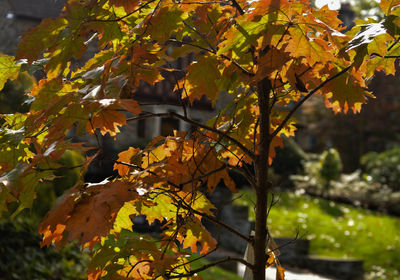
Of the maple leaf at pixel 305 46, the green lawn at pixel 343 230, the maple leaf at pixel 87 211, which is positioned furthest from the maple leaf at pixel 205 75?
the green lawn at pixel 343 230

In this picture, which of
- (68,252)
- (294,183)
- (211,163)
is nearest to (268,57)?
(211,163)

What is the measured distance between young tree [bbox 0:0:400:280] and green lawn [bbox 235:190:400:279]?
314 inches

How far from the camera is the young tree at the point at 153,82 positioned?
69.6 inches

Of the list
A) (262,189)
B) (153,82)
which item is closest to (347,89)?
(262,189)

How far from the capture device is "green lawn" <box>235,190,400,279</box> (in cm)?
1082

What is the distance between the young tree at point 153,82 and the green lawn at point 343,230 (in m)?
7.97

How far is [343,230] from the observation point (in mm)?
12250

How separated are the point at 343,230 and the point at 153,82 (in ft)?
36.3

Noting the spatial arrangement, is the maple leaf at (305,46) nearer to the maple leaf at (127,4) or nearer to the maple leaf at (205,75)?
the maple leaf at (205,75)

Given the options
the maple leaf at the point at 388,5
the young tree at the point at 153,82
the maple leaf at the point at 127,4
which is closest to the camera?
the young tree at the point at 153,82

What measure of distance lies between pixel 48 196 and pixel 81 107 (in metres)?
6.02

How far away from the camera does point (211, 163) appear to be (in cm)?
248

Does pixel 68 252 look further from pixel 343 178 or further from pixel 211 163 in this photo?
pixel 343 178

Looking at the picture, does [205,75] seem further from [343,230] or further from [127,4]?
[343,230]
